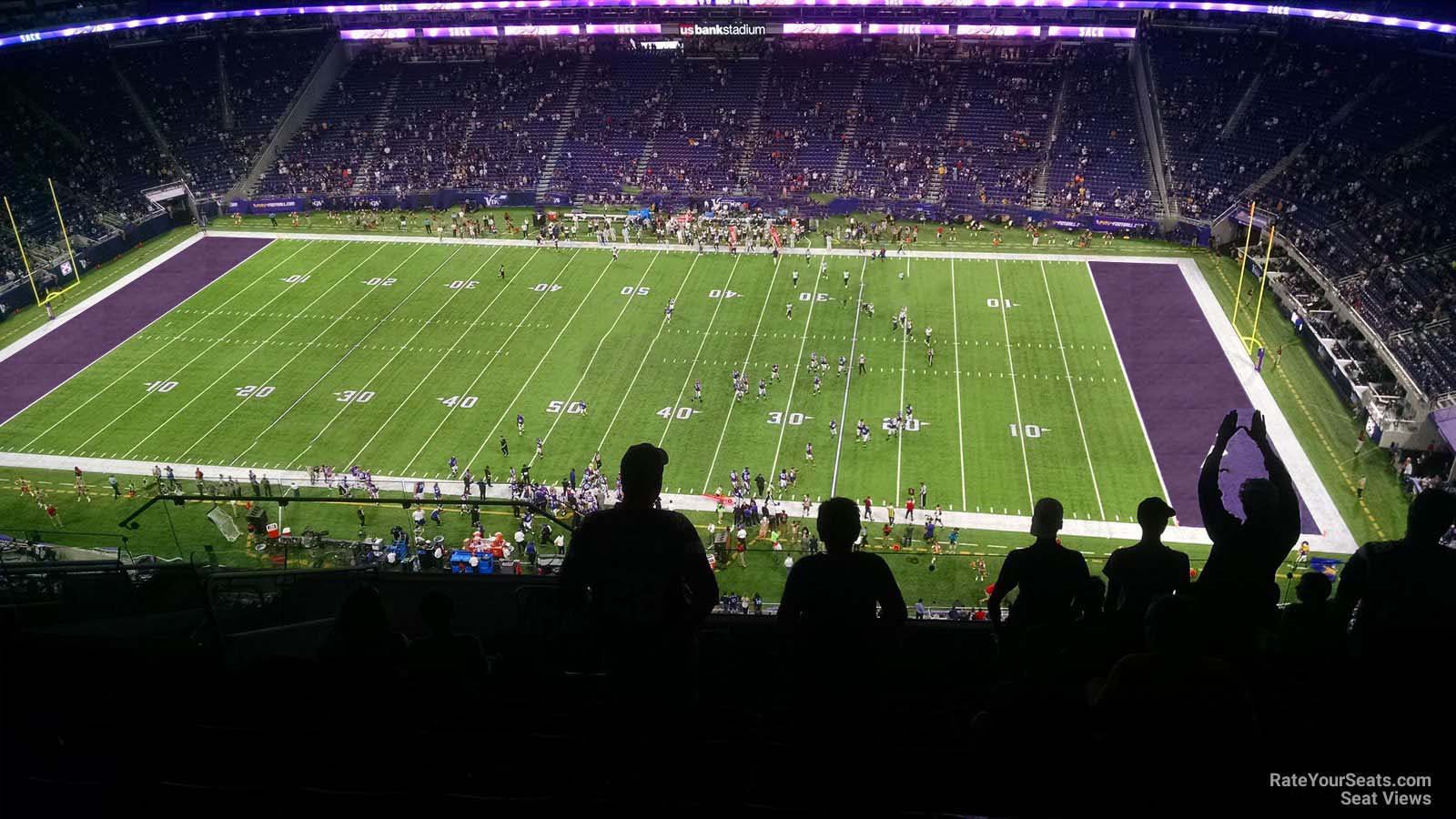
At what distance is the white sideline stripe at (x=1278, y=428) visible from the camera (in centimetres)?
2884

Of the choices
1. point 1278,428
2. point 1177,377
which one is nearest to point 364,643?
point 1278,428

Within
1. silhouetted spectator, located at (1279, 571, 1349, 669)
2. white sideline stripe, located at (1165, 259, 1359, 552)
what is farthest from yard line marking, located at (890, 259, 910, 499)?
silhouetted spectator, located at (1279, 571, 1349, 669)

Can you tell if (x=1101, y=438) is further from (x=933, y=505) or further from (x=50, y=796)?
(x=50, y=796)

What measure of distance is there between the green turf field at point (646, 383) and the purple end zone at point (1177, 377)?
92cm

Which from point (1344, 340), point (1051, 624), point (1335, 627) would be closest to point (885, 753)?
point (1051, 624)

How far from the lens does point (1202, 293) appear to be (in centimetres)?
4503

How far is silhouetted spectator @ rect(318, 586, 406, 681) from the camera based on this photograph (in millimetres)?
6070

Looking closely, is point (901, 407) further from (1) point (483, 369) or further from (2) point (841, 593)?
(2) point (841, 593)

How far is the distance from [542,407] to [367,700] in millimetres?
31743

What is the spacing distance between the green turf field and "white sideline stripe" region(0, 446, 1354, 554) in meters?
0.51

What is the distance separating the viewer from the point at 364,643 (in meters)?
6.17

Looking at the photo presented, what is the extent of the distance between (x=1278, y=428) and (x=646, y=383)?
72.5 ft

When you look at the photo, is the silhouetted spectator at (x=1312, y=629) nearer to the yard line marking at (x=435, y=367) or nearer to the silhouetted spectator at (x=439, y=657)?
the silhouetted spectator at (x=439, y=657)

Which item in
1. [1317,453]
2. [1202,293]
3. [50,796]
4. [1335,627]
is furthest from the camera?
[1202,293]
